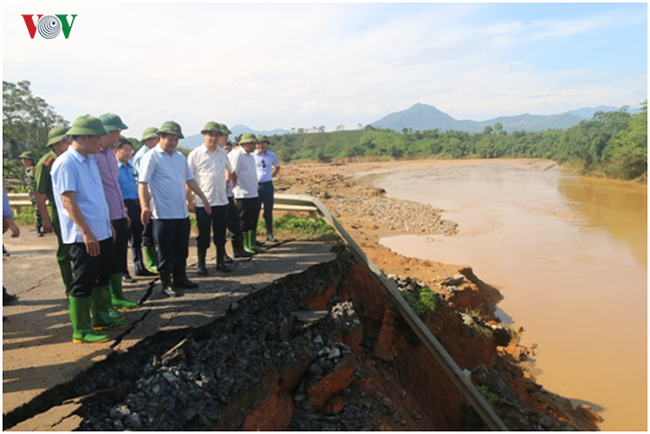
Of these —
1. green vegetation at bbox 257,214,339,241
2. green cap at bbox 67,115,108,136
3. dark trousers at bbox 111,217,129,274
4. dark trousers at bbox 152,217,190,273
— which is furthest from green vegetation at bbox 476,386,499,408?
green cap at bbox 67,115,108,136

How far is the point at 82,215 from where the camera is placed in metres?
3.38

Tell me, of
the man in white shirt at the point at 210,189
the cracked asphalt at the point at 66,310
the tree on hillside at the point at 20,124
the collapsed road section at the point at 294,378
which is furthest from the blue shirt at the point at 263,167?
the tree on hillside at the point at 20,124

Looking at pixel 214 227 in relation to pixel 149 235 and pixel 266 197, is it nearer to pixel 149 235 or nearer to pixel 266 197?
pixel 149 235

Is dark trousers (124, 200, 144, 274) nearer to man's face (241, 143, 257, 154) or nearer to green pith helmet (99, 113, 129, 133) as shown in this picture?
green pith helmet (99, 113, 129, 133)

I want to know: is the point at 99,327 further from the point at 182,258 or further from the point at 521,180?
the point at 521,180

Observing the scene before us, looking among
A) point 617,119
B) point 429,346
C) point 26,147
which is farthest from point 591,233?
point 617,119

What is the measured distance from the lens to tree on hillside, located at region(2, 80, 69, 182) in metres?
15.2

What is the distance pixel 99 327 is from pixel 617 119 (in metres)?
40.6

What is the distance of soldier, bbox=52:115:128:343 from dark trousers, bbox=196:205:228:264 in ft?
4.94

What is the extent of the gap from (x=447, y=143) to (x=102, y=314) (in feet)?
202

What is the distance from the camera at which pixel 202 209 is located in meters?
5.07

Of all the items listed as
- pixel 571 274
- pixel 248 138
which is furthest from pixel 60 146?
pixel 571 274

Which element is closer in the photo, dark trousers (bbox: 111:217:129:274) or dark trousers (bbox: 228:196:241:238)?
dark trousers (bbox: 111:217:129:274)

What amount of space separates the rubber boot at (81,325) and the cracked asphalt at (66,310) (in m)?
0.07
